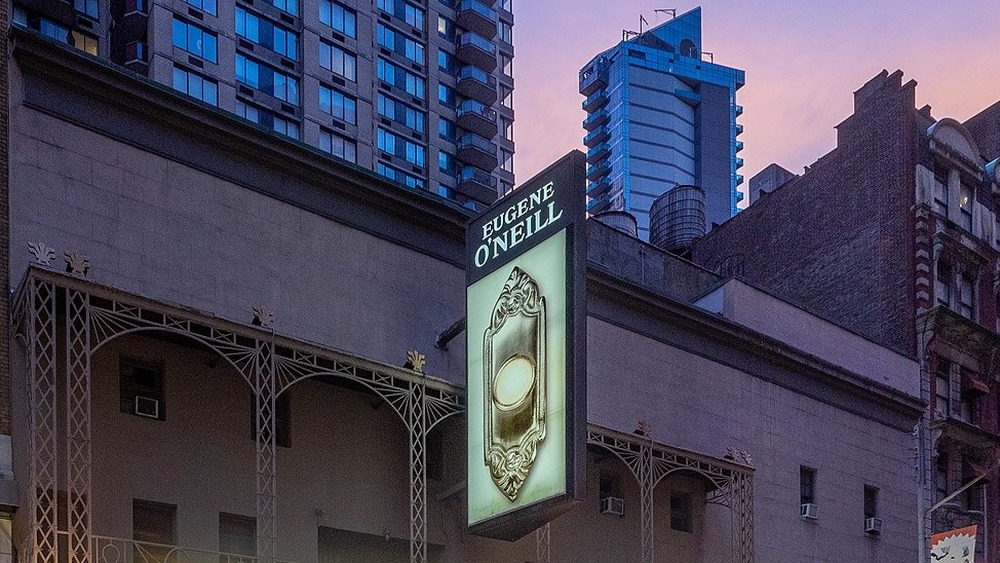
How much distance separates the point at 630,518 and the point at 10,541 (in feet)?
47.4

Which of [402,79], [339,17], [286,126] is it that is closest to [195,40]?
[286,126]

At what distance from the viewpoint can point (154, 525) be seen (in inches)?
816

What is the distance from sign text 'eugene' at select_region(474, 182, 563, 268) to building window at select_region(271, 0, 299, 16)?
56243 millimetres

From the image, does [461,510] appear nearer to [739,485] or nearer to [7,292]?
[739,485]

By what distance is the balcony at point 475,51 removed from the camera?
97.1m

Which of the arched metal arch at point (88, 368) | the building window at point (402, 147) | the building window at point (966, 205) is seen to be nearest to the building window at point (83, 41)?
the building window at point (402, 147)

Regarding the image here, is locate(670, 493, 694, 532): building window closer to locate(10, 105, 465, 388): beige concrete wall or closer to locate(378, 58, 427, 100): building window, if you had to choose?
locate(10, 105, 465, 388): beige concrete wall

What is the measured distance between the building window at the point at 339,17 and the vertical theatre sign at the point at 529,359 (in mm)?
58909

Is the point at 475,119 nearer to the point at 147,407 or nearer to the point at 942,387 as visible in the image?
the point at 942,387

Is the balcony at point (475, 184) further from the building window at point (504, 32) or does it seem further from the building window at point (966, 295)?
the building window at point (966, 295)

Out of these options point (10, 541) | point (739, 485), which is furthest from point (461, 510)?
point (10, 541)

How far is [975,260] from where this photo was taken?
153ft

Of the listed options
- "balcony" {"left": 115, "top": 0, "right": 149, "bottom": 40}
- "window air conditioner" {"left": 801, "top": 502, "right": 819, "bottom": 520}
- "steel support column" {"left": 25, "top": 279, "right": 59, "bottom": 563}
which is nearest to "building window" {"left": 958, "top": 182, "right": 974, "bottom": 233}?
"window air conditioner" {"left": 801, "top": 502, "right": 819, "bottom": 520}

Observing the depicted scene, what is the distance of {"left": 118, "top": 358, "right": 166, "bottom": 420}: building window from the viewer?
20.7 metres
